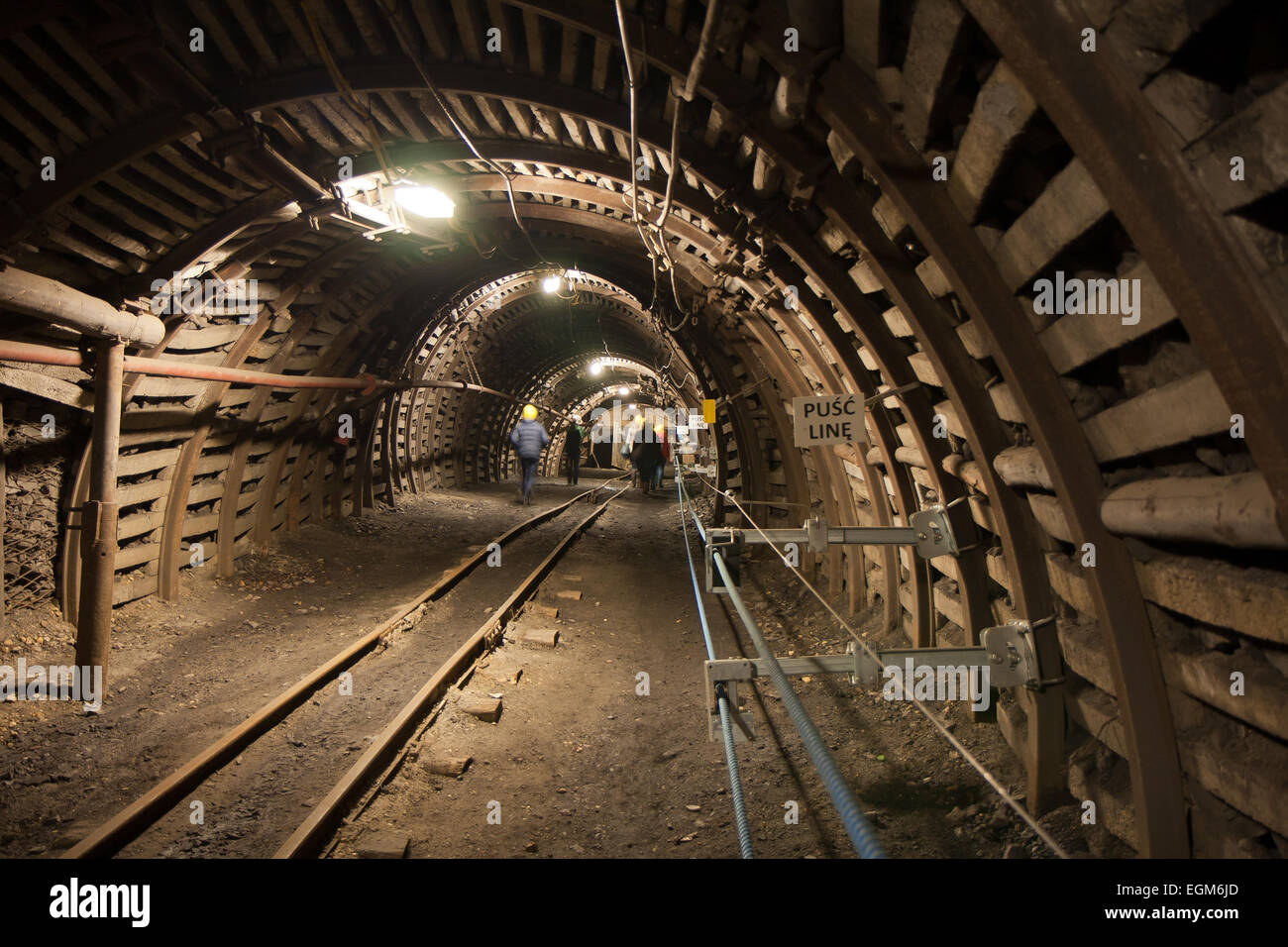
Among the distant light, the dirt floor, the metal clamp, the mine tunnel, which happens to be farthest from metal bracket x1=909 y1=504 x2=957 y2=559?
the distant light

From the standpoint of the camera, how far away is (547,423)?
27.2m

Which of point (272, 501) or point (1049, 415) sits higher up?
point (1049, 415)

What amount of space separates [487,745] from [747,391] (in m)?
6.00

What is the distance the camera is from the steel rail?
128 inches

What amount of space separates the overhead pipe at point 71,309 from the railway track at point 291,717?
319 centimetres

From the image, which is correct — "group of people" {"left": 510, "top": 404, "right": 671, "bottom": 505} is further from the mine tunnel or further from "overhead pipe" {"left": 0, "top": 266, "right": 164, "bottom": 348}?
"overhead pipe" {"left": 0, "top": 266, "right": 164, "bottom": 348}

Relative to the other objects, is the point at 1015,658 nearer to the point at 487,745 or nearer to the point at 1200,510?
the point at 1200,510

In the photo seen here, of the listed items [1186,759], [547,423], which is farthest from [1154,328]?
[547,423]

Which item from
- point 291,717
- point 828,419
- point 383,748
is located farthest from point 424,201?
point 383,748

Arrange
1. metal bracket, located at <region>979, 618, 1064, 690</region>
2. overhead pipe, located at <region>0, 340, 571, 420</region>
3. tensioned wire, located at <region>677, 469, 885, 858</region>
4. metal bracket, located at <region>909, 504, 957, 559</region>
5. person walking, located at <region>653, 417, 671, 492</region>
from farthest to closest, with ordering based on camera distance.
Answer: person walking, located at <region>653, 417, 671, 492</region>, overhead pipe, located at <region>0, 340, 571, 420</region>, metal bracket, located at <region>909, 504, 957, 559</region>, metal bracket, located at <region>979, 618, 1064, 690</region>, tensioned wire, located at <region>677, 469, 885, 858</region>

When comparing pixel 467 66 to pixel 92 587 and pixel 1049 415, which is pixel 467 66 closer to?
pixel 1049 415

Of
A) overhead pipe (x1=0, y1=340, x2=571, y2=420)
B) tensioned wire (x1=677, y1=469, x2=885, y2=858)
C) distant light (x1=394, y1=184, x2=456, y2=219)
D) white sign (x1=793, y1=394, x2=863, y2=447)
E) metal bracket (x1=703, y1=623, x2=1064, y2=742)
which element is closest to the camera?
tensioned wire (x1=677, y1=469, x2=885, y2=858)

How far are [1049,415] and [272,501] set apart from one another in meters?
9.41

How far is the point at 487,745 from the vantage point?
4.54 meters
